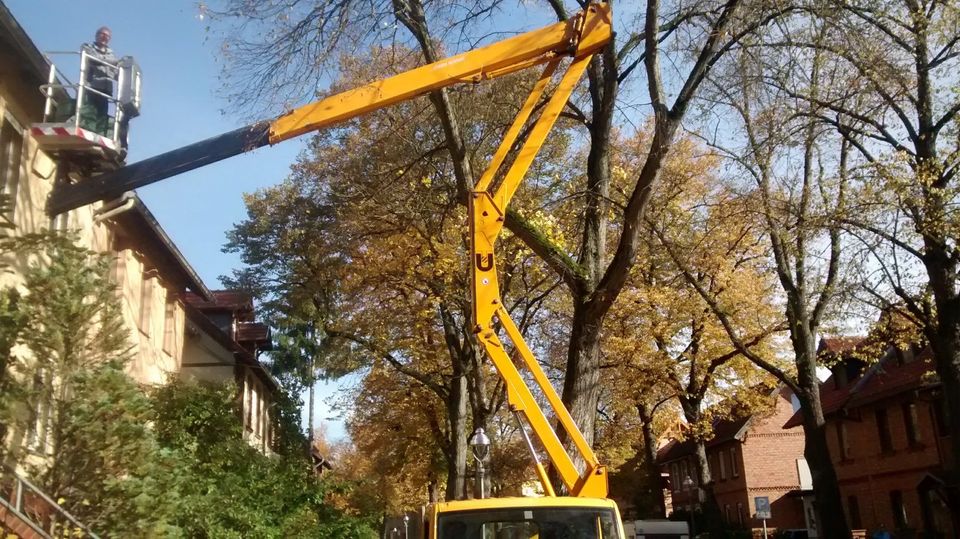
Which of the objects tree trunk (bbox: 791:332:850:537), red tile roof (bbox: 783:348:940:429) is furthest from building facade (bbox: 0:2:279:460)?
red tile roof (bbox: 783:348:940:429)

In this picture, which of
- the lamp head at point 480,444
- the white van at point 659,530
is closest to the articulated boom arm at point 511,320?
the lamp head at point 480,444

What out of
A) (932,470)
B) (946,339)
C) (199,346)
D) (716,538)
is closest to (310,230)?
(199,346)

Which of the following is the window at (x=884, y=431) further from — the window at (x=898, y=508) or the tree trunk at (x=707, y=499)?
the tree trunk at (x=707, y=499)

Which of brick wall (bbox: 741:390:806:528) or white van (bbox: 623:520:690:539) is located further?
brick wall (bbox: 741:390:806:528)

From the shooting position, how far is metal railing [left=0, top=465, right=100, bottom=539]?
9633mm

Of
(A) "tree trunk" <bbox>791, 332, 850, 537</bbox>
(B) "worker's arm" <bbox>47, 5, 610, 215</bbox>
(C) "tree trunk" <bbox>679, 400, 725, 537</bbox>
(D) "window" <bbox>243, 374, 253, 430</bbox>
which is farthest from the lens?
(C) "tree trunk" <bbox>679, 400, 725, 537</bbox>

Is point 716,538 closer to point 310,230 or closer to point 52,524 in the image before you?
point 310,230

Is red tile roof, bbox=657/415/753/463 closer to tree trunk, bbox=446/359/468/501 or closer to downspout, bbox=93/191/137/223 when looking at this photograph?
tree trunk, bbox=446/359/468/501

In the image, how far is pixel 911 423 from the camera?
31.7 meters

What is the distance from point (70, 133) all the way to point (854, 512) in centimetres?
3497

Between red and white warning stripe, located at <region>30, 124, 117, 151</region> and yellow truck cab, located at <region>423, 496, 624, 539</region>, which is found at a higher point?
red and white warning stripe, located at <region>30, 124, 117, 151</region>

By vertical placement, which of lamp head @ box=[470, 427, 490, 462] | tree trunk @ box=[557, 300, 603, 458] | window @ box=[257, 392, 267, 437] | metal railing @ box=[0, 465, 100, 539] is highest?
window @ box=[257, 392, 267, 437]

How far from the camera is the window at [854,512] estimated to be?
36594mm

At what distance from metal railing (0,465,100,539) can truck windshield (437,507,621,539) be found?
4.37 m
